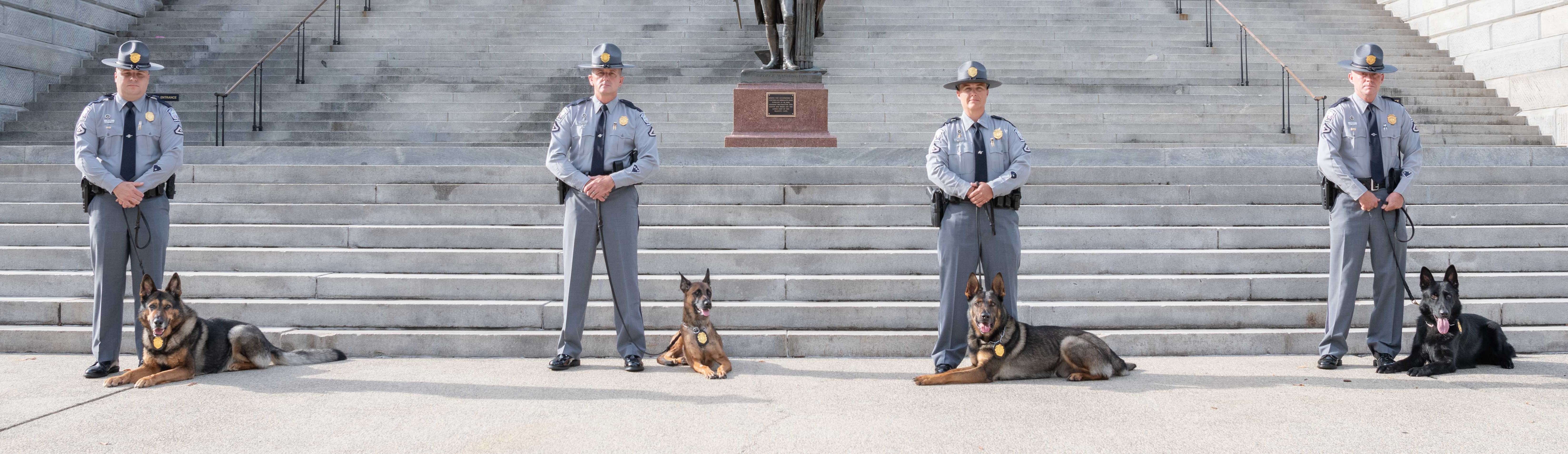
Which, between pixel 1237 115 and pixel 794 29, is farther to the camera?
pixel 1237 115

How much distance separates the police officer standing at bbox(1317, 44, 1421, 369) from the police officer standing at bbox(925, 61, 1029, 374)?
6.02 ft

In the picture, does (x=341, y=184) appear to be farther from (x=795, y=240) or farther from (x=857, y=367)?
(x=857, y=367)

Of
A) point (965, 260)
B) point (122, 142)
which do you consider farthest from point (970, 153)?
point (122, 142)

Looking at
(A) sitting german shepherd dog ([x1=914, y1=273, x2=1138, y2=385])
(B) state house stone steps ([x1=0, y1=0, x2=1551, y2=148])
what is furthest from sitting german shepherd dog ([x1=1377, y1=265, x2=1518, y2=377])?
(B) state house stone steps ([x1=0, y1=0, x2=1551, y2=148])

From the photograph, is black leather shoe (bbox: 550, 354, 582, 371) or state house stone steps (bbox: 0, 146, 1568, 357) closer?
black leather shoe (bbox: 550, 354, 582, 371)

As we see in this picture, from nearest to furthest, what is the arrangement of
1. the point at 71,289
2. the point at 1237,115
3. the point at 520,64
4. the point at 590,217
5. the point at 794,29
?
1. the point at 590,217
2. the point at 71,289
3. the point at 794,29
4. the point at 1237,115
5. the point at 520,64

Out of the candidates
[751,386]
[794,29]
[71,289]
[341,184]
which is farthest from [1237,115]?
[71,289]

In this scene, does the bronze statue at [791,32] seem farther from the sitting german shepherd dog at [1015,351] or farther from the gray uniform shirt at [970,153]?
the sitting german shepherd dog at [1015,351]

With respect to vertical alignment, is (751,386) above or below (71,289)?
below

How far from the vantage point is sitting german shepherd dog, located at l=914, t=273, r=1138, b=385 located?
189 inches

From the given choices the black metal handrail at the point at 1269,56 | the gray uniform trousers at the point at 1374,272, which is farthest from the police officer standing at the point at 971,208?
the black metal handrail at the point at 1269,56

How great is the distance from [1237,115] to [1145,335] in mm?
8312

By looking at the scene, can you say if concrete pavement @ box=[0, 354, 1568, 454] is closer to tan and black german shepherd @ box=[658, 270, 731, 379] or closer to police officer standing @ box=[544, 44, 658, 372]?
tan and black german shepherd @ box=[658, 270, 731, 379]

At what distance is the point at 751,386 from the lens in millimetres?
4867
